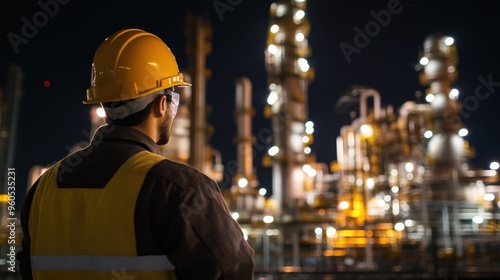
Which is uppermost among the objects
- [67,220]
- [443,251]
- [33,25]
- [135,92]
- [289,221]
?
[33,25]

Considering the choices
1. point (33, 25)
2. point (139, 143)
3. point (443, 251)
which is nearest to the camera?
point (139, 143)

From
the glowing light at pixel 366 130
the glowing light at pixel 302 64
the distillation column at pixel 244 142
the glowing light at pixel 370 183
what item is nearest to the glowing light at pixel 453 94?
the glowing light at pixel 366 130

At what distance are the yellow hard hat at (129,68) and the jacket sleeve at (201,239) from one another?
486 mm

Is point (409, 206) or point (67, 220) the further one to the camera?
point (409, 206)

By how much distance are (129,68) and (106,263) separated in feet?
2.26

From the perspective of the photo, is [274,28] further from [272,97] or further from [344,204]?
[344,204]

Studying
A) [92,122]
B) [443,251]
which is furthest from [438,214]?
[92,122]

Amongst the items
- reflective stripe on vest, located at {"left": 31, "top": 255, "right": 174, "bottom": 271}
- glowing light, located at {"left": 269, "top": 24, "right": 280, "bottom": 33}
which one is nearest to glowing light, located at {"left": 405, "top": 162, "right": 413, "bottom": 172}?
glowing light, located at {"left": 269, "top": 24, "right": 280, "bottom": 33}

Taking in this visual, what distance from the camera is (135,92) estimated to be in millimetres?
1544

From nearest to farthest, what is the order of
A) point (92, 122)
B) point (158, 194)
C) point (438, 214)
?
point (158, 194) → point (438, 214) → point (92, 122)

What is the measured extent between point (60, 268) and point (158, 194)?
0.41 meters

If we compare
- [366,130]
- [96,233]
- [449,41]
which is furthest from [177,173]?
[366,130]

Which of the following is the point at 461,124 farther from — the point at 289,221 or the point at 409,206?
the point at 289,221

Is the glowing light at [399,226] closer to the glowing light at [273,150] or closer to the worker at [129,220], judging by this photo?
the glowing light at [273,150]
